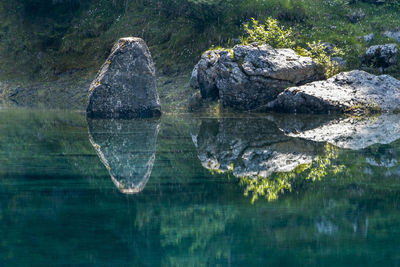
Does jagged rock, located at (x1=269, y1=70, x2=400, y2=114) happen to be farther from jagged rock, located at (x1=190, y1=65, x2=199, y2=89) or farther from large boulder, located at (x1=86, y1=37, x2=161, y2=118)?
jagged rock, located at (x1=190, y1=65, x2=199, y2=89)

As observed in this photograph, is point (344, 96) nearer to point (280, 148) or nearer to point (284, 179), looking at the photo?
point (280, 148)

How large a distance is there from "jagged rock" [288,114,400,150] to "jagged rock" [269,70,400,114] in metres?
3.82

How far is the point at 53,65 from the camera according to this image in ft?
106

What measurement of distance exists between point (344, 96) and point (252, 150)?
996cm

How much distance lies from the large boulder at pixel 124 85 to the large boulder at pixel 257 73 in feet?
11.5

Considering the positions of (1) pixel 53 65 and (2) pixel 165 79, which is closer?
(2) pixel 165 79

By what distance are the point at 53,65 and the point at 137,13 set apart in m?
7.32

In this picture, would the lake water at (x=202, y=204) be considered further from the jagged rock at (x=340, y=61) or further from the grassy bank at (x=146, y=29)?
the grassy bank at (x=146, y=29)

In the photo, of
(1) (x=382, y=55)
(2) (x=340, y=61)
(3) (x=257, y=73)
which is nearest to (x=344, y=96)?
(3) (x=257, y=73)

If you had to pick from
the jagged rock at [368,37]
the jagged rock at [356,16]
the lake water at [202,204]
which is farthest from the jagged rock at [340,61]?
the lake water at [202,204]

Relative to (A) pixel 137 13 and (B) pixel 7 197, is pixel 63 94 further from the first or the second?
(B) pixel 7 197

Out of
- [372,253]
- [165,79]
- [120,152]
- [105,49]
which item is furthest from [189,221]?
[105,49]

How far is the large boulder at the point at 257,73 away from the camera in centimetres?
1709

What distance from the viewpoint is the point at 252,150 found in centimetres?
741
